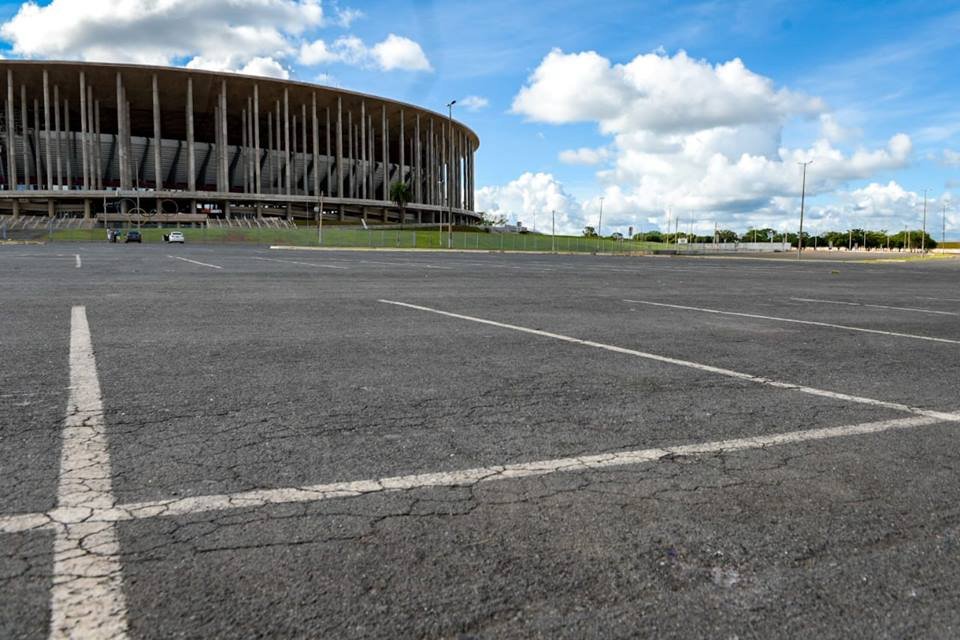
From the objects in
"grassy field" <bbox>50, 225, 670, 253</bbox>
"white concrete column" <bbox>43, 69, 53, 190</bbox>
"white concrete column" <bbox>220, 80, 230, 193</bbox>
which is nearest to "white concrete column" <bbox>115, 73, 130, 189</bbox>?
"white concrete column" <bbox>43, 69, 53, 190</bbox>

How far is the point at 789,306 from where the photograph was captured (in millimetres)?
11312

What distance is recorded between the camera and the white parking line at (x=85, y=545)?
1.82 metres

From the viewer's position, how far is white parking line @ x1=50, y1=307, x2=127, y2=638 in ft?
5.96

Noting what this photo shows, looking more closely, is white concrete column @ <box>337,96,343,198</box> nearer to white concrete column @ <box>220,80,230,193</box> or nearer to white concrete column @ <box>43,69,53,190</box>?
white concrete column @ <box>220,80,230,193</box>

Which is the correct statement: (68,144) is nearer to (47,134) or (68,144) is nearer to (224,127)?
(47,134)

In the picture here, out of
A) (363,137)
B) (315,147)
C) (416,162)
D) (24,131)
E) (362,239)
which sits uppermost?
(363,137)

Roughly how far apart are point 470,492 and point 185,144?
11568 cm

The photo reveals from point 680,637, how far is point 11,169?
114775 mm

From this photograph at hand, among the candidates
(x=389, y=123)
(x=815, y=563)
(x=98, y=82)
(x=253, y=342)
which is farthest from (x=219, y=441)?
Answer: (x=389, y=123)

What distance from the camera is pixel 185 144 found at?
4158 inches

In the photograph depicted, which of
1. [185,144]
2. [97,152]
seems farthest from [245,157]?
[97,152]

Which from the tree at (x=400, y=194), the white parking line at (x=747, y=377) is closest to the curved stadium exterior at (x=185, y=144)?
the tree at (x=400, y=194)

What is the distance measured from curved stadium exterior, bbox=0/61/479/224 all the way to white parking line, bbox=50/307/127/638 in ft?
321

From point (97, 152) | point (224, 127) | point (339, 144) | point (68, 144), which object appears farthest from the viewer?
point (339, 144)
